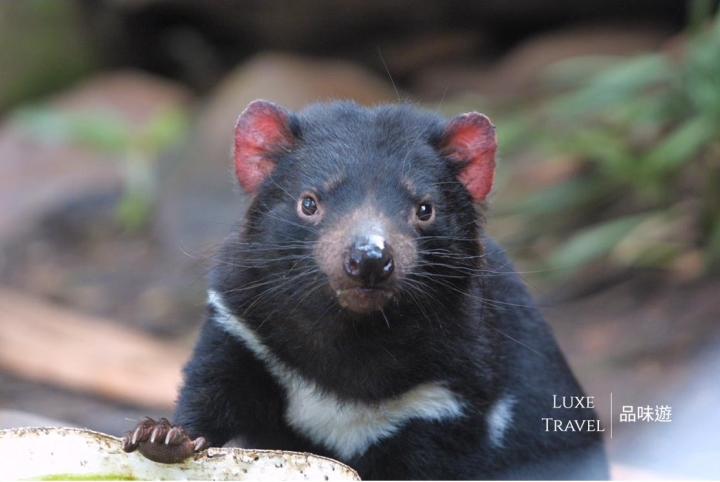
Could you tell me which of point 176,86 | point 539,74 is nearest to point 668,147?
point 539,74

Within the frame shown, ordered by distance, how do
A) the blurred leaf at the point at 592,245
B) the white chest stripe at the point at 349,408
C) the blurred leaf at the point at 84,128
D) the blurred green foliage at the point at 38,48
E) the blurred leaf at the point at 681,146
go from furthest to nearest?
the blurred green foliage at the point at 38,48, the blurred leaf at the point at 84,128, the blurred leaf at the point at 592,245, the blurred leaf at the point at 681,146, the white chest stripe at the point at 349,408

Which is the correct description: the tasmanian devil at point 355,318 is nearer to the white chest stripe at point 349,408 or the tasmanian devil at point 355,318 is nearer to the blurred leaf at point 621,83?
the white chest stripe at point 349,408

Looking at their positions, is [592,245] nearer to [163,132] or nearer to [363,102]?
[363,102]

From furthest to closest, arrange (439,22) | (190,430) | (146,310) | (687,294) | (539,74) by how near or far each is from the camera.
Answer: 1. (439,22)
2. (539,74)
3. (146,310)
4. (687,294)
5. (190,430)

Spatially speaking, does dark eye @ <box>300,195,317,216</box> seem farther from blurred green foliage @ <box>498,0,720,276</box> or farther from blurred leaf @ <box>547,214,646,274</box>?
blurred leaf @ <box>547,214,646,274</box>

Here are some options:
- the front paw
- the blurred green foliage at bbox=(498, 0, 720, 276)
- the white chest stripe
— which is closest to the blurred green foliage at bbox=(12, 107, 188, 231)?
the blurred green foliage at bbox=(498, 0, 720, 276)

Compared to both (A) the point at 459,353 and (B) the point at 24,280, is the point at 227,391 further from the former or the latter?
(B) the point at 24,280

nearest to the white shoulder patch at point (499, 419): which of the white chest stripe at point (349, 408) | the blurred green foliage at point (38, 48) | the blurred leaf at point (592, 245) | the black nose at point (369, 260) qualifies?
the white chest stripe at point (349, 408)
